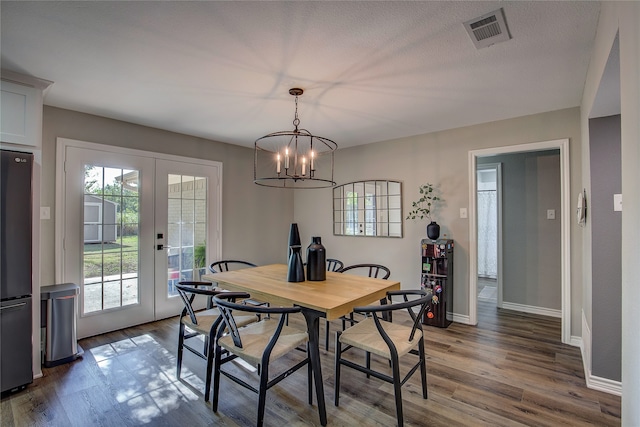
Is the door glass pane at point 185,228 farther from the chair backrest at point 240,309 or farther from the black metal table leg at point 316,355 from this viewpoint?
the black metal table leg at point 316,355

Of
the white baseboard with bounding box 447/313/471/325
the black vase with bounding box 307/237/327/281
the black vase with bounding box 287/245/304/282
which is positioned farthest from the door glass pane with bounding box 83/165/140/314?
the white baseboard with bounding box 447/313/471/325

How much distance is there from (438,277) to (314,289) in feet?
6.27

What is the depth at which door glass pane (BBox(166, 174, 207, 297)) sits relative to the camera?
3.93 meters

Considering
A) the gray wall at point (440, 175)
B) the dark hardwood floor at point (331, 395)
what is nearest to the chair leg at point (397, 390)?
the dark hardwood floor at point (331, 395)

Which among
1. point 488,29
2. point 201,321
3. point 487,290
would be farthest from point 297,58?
point 487,290

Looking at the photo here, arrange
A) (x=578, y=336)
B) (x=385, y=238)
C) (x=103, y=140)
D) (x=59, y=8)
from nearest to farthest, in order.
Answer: (x=59, y=8) < (x=578, y=336) < (x=103, y=140) < (x=385, y=238)

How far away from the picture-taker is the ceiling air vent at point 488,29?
5.67 ft

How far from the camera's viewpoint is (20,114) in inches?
93.6

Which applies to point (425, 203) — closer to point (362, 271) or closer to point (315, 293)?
point (362, 271)

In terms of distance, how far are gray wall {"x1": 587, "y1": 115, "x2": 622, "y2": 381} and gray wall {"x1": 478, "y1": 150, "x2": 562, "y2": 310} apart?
1.92 meters

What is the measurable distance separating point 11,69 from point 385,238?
160 inches

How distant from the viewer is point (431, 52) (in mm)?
2076

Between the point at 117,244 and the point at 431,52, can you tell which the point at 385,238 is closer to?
the point at 431,52

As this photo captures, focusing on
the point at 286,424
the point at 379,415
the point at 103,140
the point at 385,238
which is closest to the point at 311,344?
the point at 286,424
